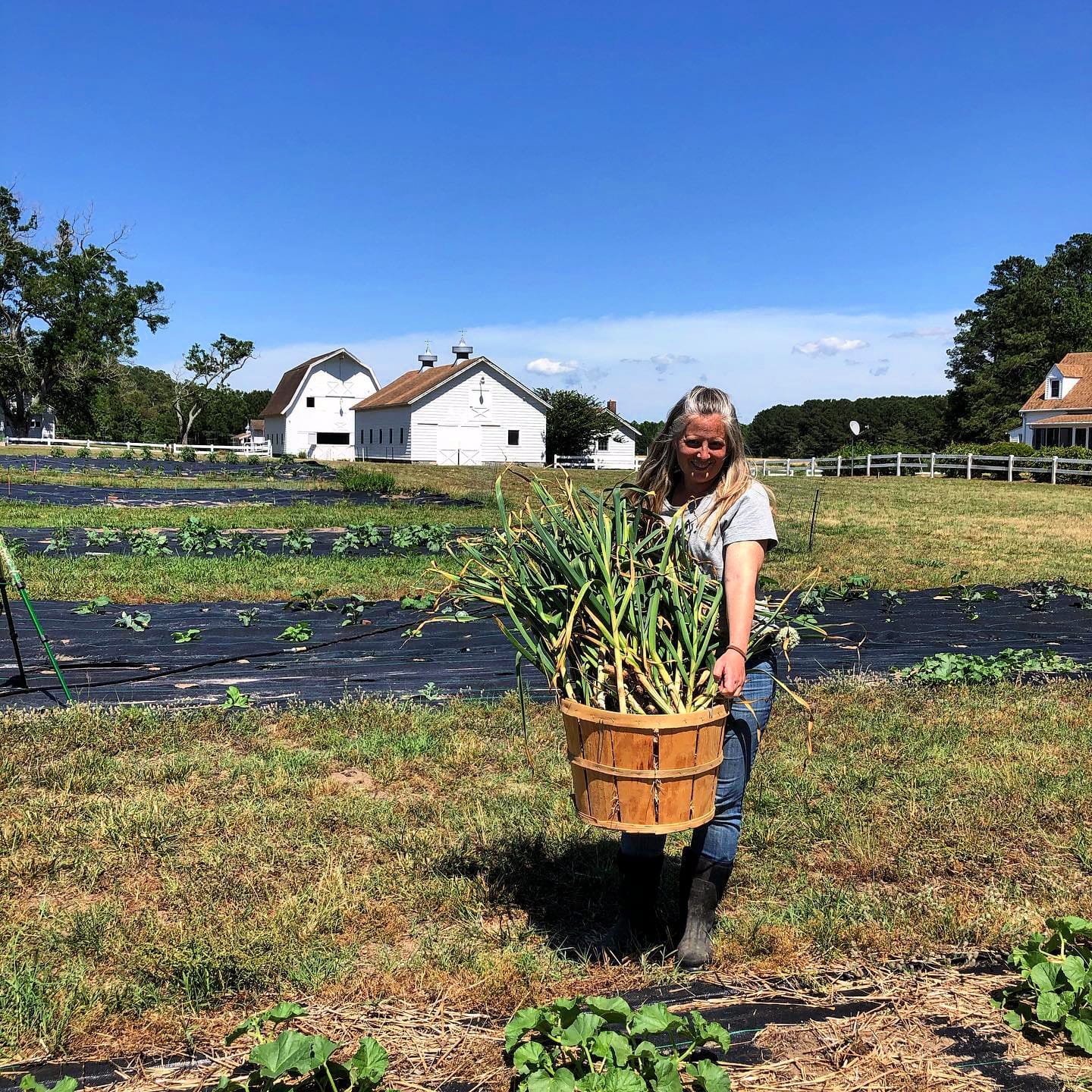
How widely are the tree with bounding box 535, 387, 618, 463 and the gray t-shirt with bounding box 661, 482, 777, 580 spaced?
4687 centimetres

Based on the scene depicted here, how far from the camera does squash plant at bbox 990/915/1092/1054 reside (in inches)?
105

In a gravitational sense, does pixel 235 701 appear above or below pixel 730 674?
below

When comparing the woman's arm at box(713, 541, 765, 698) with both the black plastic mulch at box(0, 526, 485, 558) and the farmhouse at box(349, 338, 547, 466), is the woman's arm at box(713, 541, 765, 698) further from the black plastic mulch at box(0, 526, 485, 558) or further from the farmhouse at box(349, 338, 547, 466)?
the farmhouse at box(349, 338, 547, 466)

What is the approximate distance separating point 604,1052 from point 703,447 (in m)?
1.69

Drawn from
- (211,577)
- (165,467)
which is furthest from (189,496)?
(211,577)

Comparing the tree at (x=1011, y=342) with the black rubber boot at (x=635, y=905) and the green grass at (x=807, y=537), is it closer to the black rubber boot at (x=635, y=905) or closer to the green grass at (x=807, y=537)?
the green grass at (x=807, y=537)

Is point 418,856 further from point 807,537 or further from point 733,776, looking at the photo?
point 807,537

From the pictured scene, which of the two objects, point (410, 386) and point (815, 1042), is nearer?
point (815, 1042)

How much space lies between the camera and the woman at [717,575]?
3.06 meters

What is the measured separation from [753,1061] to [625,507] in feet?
5.20

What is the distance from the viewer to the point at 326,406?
57312mm

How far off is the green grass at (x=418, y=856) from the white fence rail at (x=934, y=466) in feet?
101

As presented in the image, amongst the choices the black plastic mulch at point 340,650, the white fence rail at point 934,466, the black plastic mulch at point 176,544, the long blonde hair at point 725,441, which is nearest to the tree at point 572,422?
the white fence rail at point 934,466

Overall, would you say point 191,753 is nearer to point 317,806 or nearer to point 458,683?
point 317,806
